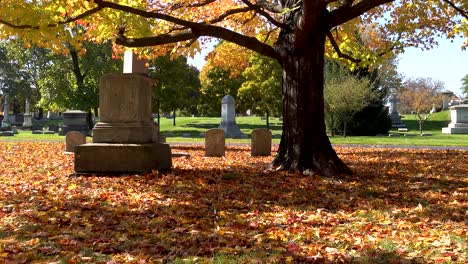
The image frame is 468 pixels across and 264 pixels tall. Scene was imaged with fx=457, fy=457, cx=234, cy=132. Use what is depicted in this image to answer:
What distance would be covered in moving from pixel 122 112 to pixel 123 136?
582 millimetres

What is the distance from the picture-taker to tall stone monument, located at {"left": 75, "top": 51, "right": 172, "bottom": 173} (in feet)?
32.3

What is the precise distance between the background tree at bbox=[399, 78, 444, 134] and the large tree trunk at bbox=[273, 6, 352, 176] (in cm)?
4475

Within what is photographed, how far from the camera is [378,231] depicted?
539 cm

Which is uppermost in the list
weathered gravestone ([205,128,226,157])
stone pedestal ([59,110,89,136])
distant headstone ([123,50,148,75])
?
distant headstone ([123,50,148,75])

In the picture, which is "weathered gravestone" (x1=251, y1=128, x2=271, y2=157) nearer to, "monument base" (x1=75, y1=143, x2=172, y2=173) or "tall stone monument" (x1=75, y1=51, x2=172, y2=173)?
"tall stone monument" (x1=75, y1=51, x2=172, y2=173)

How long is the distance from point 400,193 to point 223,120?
89.3 ft

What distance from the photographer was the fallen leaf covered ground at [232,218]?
14.6 feet

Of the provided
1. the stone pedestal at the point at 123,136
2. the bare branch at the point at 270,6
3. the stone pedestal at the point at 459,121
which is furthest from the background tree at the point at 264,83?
the stone pedestal at the point at 123,136

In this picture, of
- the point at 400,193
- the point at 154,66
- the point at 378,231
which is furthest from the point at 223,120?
the point at 378,231

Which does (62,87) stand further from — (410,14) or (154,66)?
(410,14)

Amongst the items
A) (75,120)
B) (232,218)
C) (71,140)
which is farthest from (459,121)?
(232,218)

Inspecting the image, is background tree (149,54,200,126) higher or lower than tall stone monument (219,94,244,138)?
higher

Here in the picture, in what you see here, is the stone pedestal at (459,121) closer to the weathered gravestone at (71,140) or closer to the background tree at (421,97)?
the background tree at (421,97)

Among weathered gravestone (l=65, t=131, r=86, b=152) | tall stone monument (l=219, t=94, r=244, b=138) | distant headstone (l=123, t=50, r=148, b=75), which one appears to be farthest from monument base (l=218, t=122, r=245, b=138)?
distant headstone (l=123, t=50, r=148, b=75)
